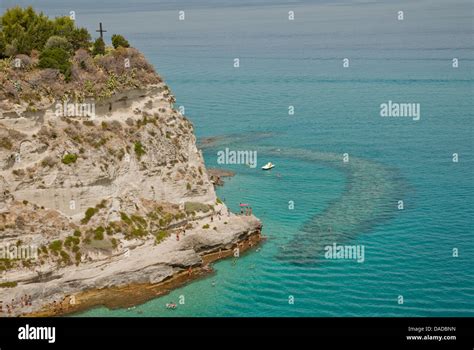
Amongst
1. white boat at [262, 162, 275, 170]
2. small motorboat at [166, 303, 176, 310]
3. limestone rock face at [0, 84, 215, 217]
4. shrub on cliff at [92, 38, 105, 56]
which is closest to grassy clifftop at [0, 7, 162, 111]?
shrub on cliff at [92, 38, 105, 56]

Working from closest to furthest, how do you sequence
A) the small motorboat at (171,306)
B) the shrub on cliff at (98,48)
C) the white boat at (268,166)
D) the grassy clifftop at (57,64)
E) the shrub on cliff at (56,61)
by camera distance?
1. the small motorboat at (171,306)
2. the grassy clifftop at (57,64)
3. the shrub on cliff at (56,61)
4. the shrub on cliff at (98,48)
5. the white boat at (268,166)

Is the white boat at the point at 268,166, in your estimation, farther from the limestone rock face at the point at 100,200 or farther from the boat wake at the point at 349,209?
the limestone rock face at the point at 100,200

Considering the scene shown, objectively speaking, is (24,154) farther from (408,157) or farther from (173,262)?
(408,157)

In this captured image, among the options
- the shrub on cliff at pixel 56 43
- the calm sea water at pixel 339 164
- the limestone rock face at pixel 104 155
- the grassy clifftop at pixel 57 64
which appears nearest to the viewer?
the calm sea water at pixel 339 164

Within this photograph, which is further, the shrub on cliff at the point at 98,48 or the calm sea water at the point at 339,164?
the shrub on cliff at the point at 98,48

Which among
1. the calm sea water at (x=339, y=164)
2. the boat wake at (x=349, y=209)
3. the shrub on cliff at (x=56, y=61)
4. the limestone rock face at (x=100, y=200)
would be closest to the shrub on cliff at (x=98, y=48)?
the limestone rock face at (x=100, y=200)

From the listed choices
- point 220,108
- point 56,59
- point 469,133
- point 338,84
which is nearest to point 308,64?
point 338,84

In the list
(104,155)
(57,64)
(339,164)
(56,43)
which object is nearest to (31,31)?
(56,43)

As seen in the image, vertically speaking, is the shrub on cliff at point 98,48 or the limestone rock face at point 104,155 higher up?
the shrub on cliff at point 98,48
